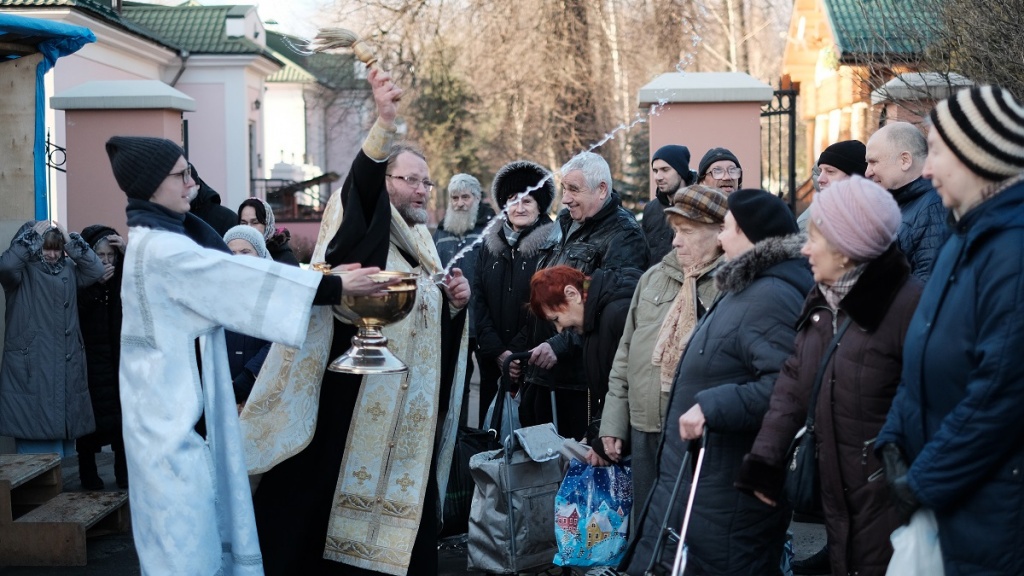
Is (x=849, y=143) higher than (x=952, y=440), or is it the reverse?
(x=849, y=143)

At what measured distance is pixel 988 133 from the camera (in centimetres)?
285

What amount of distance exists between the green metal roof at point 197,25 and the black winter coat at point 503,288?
23.3 meters

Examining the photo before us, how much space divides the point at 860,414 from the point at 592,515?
161 centimetres

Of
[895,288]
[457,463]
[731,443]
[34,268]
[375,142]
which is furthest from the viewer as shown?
[34,268]

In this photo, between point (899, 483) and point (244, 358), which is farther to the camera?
point (244, 358)

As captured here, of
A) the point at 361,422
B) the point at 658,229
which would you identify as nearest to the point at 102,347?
the point at 361,422

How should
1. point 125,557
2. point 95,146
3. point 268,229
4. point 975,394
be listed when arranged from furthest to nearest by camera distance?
point 95,146 → point 268,229 → point 125,557 → point 975,394

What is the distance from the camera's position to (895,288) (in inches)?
128

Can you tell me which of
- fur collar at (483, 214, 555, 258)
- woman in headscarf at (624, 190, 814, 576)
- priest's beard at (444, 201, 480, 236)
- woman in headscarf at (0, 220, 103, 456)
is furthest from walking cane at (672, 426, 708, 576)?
woman in headscarf at (0, 220, 103, 456)

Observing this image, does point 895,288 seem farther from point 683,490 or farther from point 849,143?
point 849,143

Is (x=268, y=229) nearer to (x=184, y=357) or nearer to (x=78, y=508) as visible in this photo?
(x=78, y=508)

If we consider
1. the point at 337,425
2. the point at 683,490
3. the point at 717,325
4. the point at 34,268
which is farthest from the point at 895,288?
the point at 34,268

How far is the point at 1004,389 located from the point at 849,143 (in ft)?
11.1

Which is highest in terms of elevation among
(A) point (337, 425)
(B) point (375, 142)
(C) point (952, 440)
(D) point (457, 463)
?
(B) point (375, 142)
